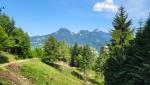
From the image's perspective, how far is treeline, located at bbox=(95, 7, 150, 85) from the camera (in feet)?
112

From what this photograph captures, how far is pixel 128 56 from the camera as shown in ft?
128

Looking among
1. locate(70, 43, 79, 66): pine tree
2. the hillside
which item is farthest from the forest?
locate(70, 43, 79, 66): pine tree

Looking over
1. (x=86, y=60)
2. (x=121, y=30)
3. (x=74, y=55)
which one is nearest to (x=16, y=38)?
(x=86, y=60)

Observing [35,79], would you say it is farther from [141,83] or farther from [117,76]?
[141,83]

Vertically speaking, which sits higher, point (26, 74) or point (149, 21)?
point (149, 21)

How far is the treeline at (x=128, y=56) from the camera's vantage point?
34.2 m

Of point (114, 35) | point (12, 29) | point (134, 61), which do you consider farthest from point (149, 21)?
point (12, 29)

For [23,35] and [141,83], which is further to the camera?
[23,35]

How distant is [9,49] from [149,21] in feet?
297

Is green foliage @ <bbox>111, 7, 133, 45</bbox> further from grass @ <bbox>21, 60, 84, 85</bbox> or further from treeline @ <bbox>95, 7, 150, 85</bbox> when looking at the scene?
grass @ <bbox>21, 60, 84, 85</bbox>

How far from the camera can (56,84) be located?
268 ft

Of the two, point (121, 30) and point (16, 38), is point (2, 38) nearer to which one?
point (16, 38)

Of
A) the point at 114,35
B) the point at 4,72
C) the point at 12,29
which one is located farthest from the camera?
the point at 12,29

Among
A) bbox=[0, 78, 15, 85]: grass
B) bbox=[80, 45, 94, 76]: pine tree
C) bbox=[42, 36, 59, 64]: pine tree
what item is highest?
bbox=[42, 36, 59, 64]: pine tree
